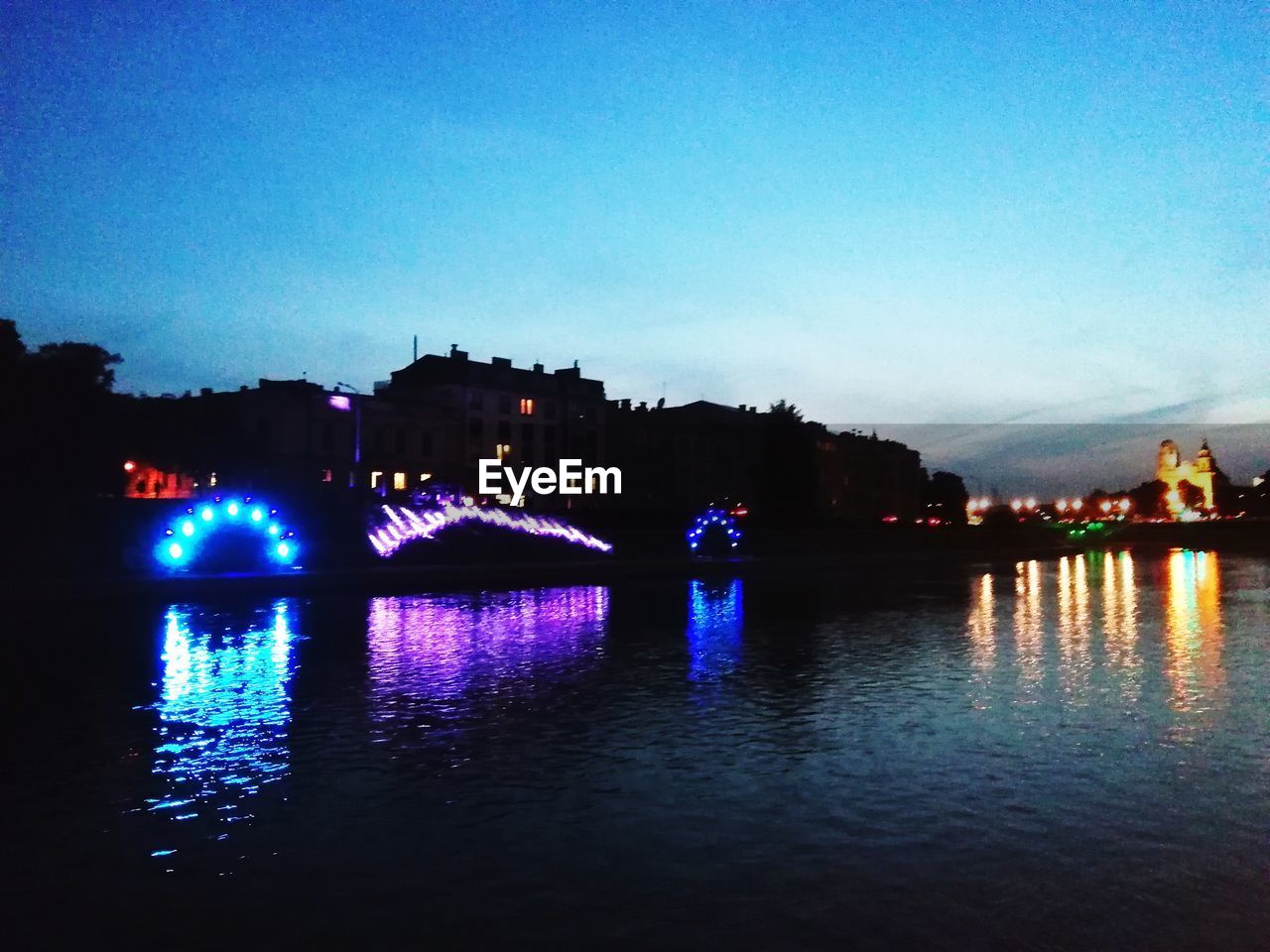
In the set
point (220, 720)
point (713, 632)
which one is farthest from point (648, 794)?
point (713, 632)

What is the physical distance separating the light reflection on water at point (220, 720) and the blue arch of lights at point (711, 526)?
108ft

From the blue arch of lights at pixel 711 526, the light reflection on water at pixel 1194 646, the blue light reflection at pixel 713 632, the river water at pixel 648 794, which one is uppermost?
the blue arch of lights at pixel 711 526

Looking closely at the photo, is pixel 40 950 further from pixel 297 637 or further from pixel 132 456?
pixel 132 456

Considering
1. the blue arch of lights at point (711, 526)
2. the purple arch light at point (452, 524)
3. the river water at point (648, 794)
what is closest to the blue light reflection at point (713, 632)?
the river water at point (648, 794)

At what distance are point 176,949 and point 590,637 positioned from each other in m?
13.0

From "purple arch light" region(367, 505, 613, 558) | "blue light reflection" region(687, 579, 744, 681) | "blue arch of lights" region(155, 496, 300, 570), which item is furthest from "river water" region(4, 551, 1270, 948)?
"purple arch light" region(367, 505, 613, 558)

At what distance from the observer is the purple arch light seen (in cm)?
4231

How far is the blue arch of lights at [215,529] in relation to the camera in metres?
34.3

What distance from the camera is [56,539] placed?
35.6 m

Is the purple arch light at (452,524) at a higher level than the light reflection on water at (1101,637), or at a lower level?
higher

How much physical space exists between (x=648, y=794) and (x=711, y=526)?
145 ft

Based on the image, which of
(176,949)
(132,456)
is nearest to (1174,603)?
(176,949)

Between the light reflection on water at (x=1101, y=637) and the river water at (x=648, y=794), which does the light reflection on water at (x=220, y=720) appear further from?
the light reflection on water at (x=1101, y=637)

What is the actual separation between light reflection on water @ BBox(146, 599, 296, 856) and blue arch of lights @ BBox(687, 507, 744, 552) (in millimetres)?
33016
